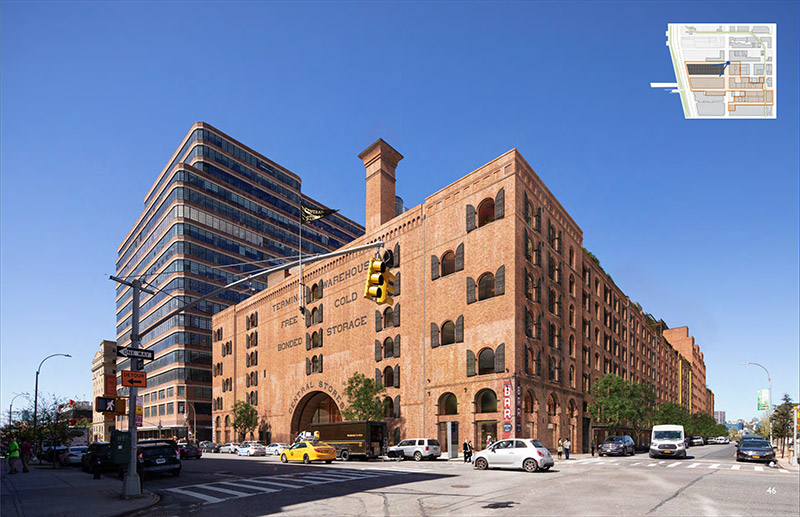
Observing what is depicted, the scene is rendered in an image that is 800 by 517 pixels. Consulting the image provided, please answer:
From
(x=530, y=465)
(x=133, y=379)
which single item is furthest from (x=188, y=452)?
(x=133, y=379)

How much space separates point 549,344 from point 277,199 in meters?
77.0

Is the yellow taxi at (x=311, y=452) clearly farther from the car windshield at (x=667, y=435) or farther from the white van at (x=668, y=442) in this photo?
the car windshield at (x=667, y=435)

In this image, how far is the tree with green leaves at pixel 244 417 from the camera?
72.4 meters

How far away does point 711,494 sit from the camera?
58.6 ft

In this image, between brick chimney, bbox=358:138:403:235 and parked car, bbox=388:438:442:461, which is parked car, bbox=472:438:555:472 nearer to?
parked car, bbox=388:438:442:461

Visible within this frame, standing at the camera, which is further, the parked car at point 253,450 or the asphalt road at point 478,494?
the parked car at point 253,450

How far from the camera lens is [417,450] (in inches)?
1517

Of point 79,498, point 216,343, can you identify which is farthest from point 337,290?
point 79,498

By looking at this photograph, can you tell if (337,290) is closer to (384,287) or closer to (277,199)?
(384,287)

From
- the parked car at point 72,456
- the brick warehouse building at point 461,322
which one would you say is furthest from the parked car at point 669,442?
the parked car at point 72,456

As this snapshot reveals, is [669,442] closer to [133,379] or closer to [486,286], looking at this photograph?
[486,286]

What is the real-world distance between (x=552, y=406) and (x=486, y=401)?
822 centimetres

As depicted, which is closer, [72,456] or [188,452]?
[72,456]

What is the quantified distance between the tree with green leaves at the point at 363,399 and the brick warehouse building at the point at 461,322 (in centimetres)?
A: 122
